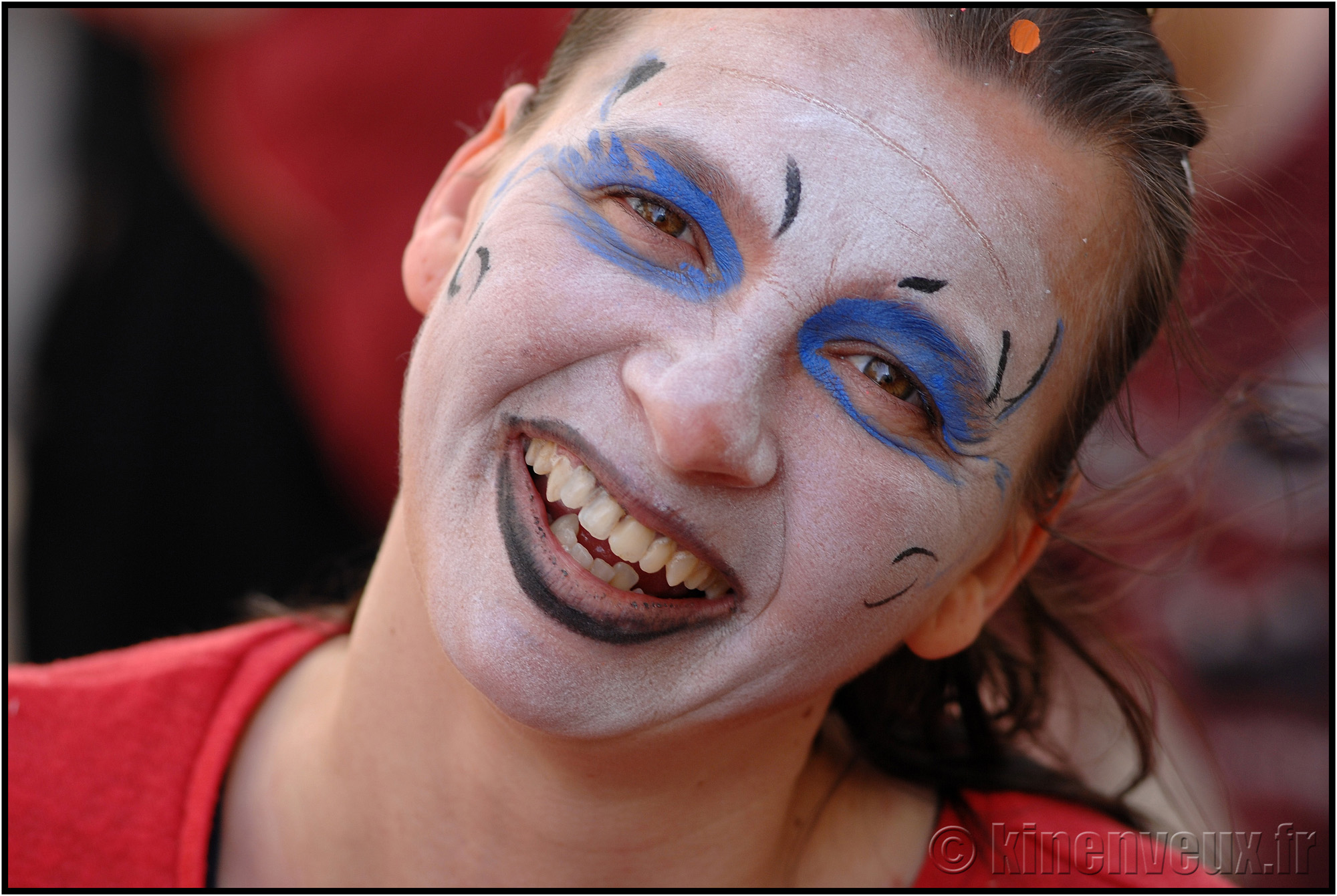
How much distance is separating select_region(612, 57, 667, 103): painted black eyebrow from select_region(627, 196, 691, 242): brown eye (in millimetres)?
179

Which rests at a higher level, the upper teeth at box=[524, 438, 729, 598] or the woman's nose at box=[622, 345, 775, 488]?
the woman's nose at box=[622, 345, 775, 488]

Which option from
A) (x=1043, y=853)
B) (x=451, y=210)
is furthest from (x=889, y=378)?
(x=1043, y=853)

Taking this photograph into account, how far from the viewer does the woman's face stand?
139 cm

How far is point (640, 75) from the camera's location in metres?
1.56

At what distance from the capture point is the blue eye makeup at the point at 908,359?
1403 millimetres

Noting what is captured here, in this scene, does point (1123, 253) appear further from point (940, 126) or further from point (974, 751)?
point (974, 751)

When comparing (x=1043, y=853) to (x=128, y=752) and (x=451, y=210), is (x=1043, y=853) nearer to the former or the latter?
(x=451, y=210)

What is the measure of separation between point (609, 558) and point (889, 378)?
1.48 feet

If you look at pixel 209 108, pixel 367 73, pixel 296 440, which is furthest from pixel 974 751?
pixel 209 108

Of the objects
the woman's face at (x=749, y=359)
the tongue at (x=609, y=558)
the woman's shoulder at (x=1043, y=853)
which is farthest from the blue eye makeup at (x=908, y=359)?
the woman's shoulder at (x=1043, y=853)

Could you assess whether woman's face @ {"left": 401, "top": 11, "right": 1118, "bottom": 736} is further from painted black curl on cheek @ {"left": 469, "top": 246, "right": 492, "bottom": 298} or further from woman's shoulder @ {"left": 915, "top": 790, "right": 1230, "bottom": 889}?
woman's shoulder @ {"left": 915, "top": 790, "right": 1230, "bottom": 889}

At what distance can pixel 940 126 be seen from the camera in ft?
4.70

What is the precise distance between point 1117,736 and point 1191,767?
731 mm

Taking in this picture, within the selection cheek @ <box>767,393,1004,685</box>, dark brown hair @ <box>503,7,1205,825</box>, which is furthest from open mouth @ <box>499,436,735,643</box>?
dark brown hair @ <box>503,7,1205,825</box>
